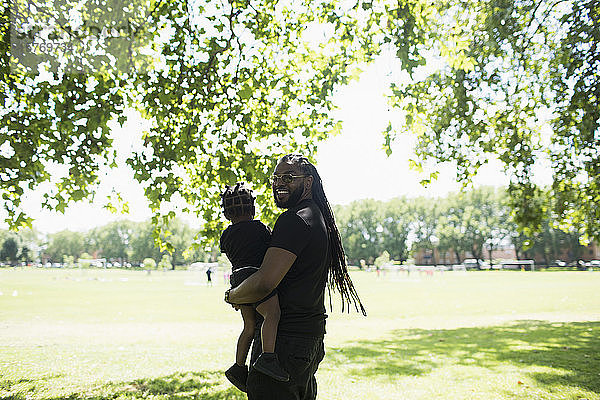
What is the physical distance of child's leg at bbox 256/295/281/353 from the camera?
2922 mm

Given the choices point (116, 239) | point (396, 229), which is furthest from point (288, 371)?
point (116, 239)

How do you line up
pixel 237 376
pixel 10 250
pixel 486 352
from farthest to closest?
pixel 10 250 < pixel 486 352 < pixel 237 376

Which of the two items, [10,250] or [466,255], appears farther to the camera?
A: [466,255]

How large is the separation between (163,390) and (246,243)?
5.45 metres

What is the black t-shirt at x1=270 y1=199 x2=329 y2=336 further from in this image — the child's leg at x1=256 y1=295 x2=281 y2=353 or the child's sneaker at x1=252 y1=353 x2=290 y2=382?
the child's sneaker at x1=252 y1=353 x2=290 y2=382

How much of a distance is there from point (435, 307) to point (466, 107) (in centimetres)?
1202

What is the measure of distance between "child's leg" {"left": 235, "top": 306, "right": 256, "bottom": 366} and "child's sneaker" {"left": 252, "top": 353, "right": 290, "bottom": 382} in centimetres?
49

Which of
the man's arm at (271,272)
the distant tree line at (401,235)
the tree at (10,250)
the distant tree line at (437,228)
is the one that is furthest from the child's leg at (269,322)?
the tree at (10,250)

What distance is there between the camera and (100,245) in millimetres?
133250

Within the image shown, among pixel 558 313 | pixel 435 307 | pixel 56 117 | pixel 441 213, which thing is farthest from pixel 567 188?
pixel 441 213

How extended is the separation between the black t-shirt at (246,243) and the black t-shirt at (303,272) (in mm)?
301

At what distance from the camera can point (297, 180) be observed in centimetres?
321

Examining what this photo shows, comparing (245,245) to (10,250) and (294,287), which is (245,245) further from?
(10,250)

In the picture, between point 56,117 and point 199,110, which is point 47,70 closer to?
point 56,117
